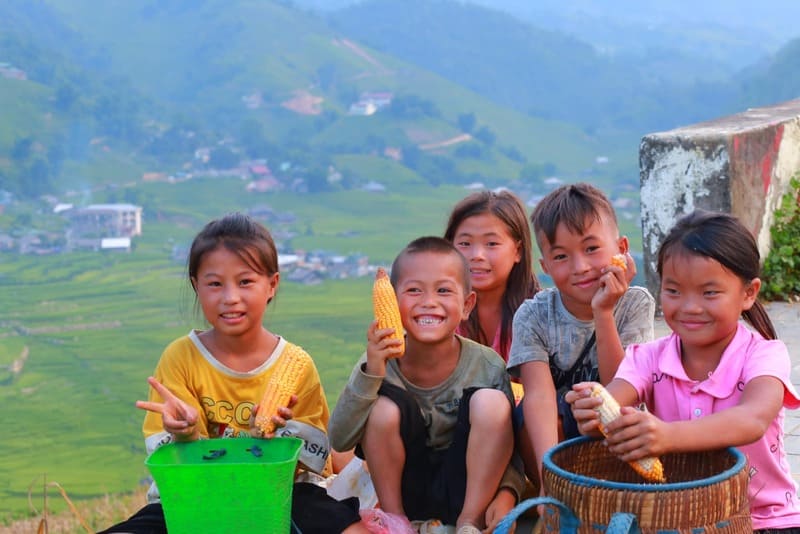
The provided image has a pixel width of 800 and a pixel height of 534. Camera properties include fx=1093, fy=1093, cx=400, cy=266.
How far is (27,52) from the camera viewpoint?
174ft

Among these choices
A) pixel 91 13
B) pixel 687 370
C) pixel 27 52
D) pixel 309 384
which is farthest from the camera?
pixel 91 13

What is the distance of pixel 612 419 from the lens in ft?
8.46

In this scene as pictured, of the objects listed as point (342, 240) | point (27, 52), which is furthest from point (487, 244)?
point (27, 52)

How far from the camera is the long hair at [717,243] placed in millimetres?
2832

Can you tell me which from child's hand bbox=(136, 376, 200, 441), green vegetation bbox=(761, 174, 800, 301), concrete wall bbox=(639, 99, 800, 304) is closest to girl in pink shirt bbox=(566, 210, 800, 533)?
child's hand bbox=(136, 376, 200, 441)

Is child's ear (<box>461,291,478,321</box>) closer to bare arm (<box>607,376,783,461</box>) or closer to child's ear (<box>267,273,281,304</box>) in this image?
child's ear (<box>267,273,281,304</box>)

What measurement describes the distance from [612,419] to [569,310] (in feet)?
3.66

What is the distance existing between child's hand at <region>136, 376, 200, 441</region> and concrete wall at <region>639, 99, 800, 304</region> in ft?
12.0

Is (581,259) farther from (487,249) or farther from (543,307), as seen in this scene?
(487,249)

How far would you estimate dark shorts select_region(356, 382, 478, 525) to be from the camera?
3.31 metres

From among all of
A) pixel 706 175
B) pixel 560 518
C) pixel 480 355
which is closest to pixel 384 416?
pixel 480 355

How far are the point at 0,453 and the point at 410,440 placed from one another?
26086mm

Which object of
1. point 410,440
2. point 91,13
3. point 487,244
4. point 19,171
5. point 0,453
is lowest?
point 0,453

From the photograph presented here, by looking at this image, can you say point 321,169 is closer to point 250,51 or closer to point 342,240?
point 342,240
